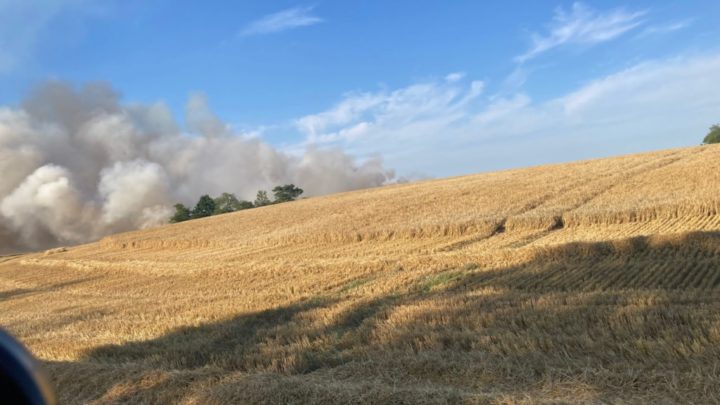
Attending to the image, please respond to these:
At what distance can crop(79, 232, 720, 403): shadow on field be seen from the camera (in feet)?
15.9

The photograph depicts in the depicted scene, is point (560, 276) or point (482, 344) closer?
point (482, 344)

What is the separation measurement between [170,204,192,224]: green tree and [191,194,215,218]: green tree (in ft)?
4.82

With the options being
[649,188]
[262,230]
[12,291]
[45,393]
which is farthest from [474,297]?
[262,230]

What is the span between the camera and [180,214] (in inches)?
3004

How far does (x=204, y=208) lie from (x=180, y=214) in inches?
234

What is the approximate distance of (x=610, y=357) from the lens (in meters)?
5.57

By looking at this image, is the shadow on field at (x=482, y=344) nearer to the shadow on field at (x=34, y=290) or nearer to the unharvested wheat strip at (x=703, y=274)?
the unharvested wheat strip at (x=703, y=274)

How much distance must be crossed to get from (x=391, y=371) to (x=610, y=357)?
7.48 feet

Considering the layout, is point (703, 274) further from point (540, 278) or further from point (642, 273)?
point (540, 278)

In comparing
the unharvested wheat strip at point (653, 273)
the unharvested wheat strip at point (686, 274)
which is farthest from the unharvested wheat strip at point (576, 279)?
the unharvested wheat strip at point (686, 274)

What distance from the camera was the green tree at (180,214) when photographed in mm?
75875

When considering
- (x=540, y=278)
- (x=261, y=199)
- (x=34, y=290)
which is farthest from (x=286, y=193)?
(x=540, y=278)

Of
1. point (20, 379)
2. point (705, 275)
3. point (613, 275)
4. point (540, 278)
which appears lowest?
point (705, 275)

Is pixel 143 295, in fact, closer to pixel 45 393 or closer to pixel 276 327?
pixel 276 327
